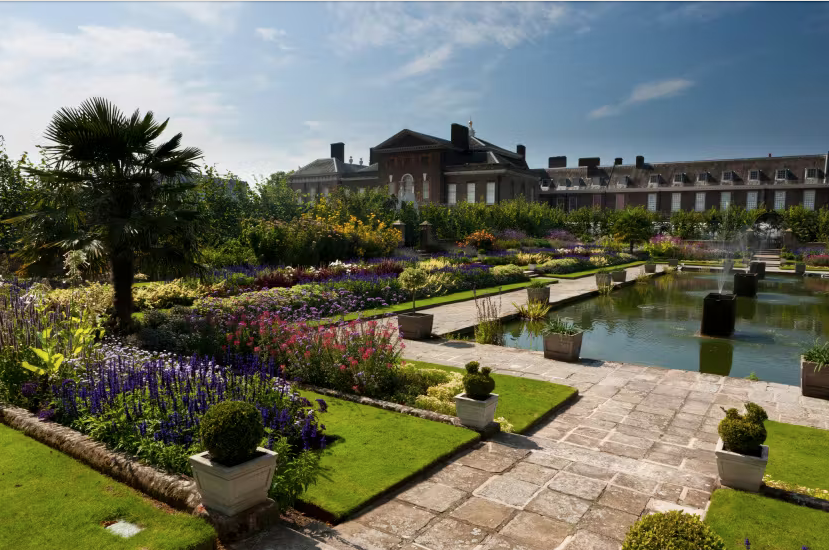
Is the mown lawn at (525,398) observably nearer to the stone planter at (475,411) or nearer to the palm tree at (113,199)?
the stone planter at (475,411)

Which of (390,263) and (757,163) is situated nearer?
(390,263)

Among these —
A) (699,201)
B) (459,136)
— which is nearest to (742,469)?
(459,136)

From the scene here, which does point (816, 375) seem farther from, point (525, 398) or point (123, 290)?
point (123, 290)

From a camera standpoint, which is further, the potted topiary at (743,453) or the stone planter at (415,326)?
the stone planter at (415,326)

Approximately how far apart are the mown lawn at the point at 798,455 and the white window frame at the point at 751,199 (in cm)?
5590

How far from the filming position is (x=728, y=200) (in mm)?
54562

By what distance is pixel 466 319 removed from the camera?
45.8ft

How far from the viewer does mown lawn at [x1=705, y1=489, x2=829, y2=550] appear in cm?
394

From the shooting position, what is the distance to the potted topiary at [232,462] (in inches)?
154

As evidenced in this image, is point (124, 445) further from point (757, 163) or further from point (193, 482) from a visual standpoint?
point (757, 163)

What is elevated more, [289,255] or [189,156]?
[189,156]

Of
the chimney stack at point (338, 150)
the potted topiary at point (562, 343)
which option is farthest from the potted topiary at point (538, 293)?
the chimney stack at point (338, 150)

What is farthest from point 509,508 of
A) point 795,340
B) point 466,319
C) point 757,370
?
point 795,340

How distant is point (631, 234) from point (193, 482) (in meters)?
38.6
